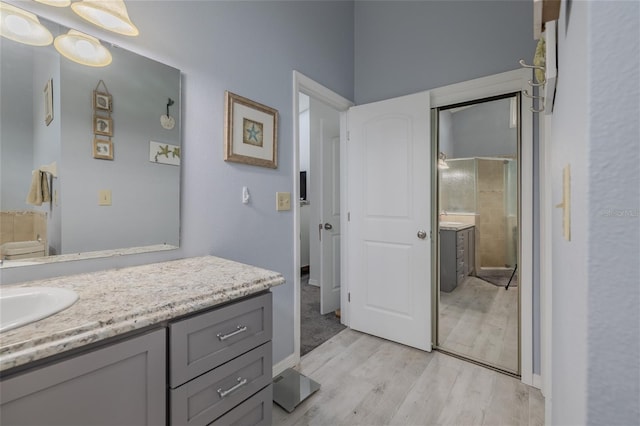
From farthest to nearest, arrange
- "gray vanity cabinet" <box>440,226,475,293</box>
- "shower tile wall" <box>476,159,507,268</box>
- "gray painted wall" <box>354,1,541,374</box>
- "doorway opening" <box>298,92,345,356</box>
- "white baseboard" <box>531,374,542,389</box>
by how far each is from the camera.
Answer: "shower tile wall" <box>476,159,507,268</box>
"gray vanity cabinet" <box>440,226,475,293</box>
"doorway opening" <box>298,92,345,356</box>
"gray painted wall" <box>354,1,541,374</box>
"white baseboard" <box>531,374,542,389</box>

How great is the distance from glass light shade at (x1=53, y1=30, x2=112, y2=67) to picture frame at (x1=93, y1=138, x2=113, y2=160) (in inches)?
11.6

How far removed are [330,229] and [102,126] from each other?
219 cm

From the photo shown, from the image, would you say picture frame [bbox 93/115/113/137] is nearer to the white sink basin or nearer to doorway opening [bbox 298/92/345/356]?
the white sink basin

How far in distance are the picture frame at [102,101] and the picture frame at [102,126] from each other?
0.04 m

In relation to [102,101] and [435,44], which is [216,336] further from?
[435,44]

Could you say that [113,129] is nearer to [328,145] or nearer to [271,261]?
[271,261]

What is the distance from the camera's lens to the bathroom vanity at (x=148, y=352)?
1.96ft

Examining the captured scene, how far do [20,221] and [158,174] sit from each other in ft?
1.60

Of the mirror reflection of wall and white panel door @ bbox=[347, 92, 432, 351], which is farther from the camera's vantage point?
the mirror reflection of wall

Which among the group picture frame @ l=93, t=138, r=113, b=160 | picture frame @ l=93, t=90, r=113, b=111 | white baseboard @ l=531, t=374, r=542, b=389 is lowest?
white baseboard @ l=531, t=374, r=542, b=389

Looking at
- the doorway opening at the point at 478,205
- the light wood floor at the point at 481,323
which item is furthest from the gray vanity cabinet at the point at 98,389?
the doorway opening at the point at 478,205

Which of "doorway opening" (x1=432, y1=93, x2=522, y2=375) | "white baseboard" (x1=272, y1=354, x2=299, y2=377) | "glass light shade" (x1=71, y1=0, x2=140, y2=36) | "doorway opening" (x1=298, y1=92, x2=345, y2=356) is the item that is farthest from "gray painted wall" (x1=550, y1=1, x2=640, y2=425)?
"doorway opening" (x1=432, y1=93, x2=522, y2=375)

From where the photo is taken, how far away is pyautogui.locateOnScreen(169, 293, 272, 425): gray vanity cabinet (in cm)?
83

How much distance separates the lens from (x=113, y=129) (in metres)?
1.18
